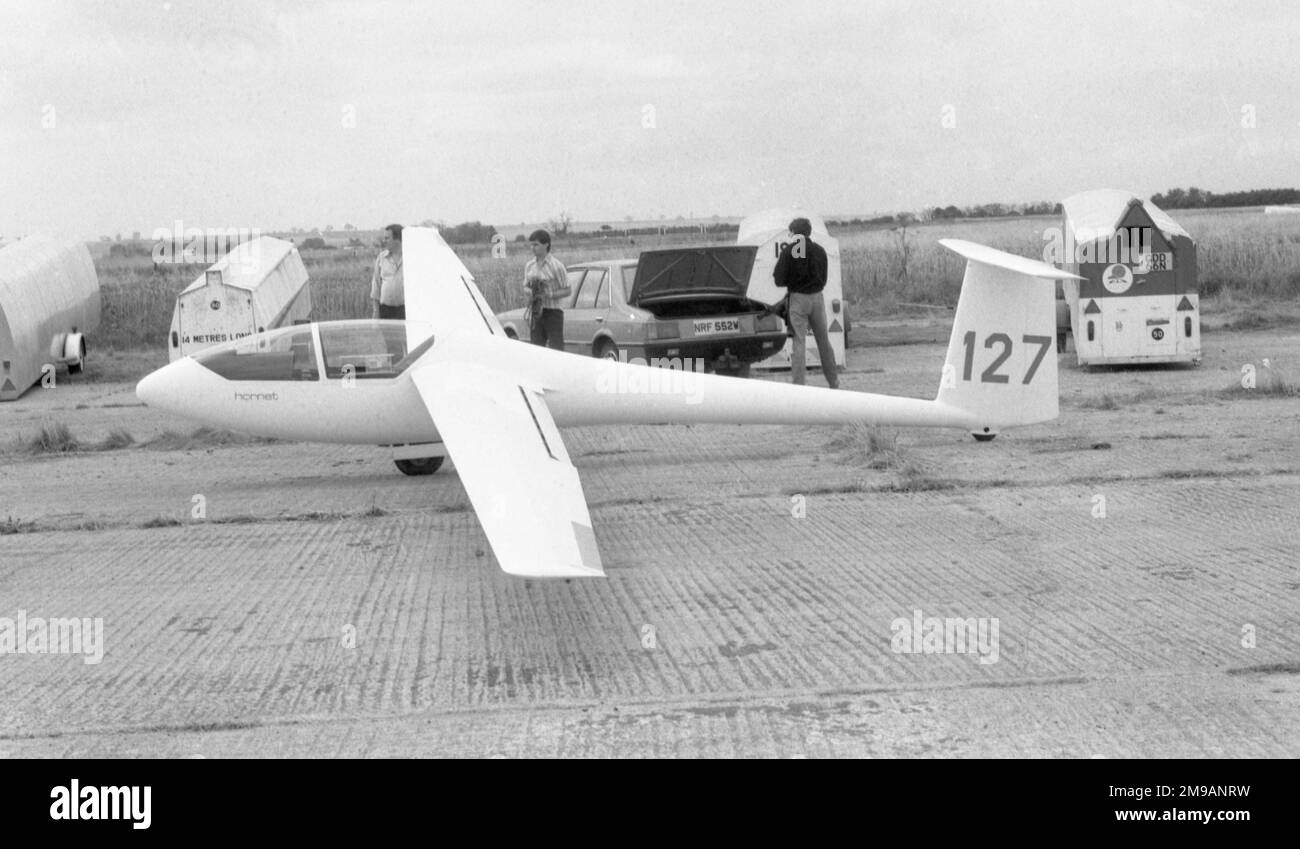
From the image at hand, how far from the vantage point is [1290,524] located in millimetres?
9297

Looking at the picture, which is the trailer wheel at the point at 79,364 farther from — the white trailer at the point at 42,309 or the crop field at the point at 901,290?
the crop field at the point at 901,290

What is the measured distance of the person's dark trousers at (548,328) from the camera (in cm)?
1484

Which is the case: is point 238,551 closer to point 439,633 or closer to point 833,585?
point 439,633

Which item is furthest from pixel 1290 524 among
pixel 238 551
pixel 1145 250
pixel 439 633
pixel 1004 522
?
pixel 1145 250

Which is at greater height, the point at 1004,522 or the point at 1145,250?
the point at 1145,250

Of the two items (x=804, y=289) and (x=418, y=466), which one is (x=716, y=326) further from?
(x=418, y=466)

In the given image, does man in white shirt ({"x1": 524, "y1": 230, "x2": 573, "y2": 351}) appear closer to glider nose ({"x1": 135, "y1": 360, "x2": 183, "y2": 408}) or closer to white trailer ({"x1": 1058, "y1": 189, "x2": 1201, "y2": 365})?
glider nose ({"x1": 135, "y1": 360, "x2": 183, "y2": 408})

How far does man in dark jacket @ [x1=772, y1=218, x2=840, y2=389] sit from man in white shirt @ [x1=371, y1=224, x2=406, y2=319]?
4.22 metres

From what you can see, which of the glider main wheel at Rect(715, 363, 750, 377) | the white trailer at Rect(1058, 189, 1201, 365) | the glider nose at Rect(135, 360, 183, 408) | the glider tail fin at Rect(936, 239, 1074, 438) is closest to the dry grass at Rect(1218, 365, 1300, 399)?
the white trailer at Rect(1058, 189, 1201, 365)

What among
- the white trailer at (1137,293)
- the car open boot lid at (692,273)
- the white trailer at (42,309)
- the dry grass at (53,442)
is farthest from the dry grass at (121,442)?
the white trailer at (1137,293)

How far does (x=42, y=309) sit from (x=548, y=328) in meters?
10.1

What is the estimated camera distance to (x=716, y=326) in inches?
638

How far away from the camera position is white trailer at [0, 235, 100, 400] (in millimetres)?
19172
